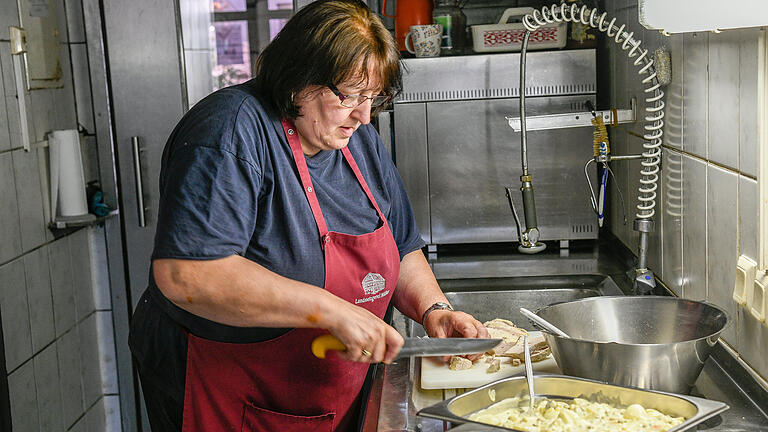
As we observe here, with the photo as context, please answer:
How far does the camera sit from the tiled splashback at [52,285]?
7.20 feet

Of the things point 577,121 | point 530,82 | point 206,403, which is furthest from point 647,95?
point 206,403

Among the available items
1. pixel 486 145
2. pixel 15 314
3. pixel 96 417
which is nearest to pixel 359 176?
pixel 486 145

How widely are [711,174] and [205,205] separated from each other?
91cm

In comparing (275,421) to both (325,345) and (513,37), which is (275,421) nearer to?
(325,345)

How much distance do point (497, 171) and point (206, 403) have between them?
124 cm

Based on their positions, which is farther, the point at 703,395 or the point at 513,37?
the point at 513,37

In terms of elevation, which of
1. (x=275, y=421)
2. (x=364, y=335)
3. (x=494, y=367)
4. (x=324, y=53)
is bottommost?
(x=275, y=421)

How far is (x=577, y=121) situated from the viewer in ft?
6.57

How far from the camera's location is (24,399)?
2.25 meters

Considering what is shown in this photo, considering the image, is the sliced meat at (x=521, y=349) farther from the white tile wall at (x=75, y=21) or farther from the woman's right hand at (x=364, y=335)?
the white tile wall at (x=75, y=21)

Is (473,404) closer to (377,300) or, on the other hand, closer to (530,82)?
(377,300)

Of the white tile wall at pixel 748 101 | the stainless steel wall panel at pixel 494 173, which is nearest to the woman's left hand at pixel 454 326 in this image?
the white tile wall at pixel 748 101

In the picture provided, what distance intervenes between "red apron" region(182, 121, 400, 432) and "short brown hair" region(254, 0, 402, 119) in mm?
85

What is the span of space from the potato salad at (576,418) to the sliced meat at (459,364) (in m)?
0.21
